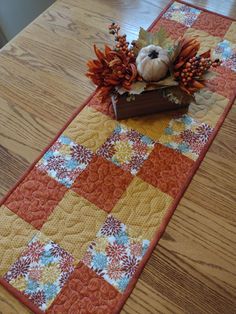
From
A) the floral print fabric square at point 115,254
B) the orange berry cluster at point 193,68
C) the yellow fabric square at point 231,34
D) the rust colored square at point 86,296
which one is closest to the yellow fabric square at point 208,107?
the orange berry cluster at point 193,68

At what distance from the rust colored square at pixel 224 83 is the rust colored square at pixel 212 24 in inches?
6.3

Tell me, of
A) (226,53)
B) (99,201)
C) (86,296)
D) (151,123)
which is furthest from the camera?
(226,53)

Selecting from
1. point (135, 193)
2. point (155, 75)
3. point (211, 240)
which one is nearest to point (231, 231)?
point (211, 240)

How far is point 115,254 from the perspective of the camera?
0.63m

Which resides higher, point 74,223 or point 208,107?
point 208,107

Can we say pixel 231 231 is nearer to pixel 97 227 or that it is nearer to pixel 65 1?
pixel 97 227

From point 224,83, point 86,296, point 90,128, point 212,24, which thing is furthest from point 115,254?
point 212,24

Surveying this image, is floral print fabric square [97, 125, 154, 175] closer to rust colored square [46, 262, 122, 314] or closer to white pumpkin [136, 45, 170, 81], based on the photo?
white pumpkin [136, 45, 170, 81]

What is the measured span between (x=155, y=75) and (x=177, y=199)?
0.91 feet

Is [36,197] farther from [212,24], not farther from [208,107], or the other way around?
[212,24]

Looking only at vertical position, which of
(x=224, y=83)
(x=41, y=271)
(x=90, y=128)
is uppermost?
(x=224, y=83)

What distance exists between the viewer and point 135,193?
2.31 ft

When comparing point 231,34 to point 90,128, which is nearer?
point 90,128

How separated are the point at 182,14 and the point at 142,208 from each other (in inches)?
26.7
